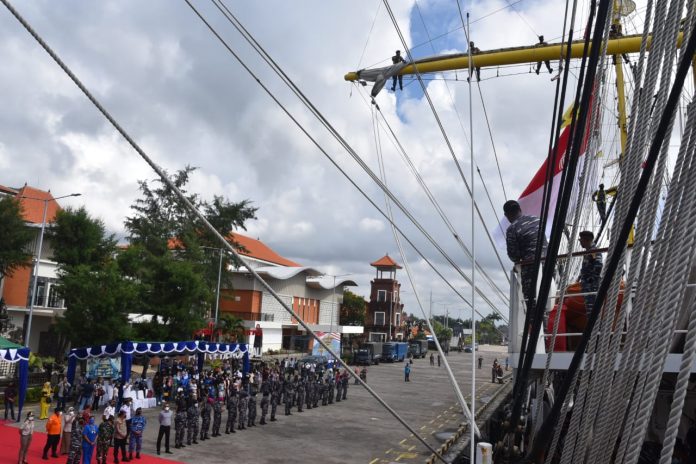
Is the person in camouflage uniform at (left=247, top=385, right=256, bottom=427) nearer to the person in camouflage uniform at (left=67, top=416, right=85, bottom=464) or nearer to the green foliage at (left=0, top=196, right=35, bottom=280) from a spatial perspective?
the person in camouflage uniform at (left=67, top=416, right=85, bottom=464)

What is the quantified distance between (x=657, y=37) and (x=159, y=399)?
854 inches

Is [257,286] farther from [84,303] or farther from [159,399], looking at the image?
[159,399]

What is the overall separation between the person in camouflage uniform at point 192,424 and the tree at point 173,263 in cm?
913

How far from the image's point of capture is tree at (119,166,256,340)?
2955cm

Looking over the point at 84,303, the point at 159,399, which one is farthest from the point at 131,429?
the point at 84,303

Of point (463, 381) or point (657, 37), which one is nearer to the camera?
point (657, 37)

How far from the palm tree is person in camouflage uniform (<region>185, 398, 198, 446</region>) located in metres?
28.5

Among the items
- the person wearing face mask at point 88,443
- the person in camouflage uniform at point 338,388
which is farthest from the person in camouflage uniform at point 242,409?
the person in camouflage uniform at point 338,388

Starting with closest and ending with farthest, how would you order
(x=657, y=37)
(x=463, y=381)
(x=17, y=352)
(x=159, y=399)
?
(x=657, y=37), (x=17, y=352), (x=159, y=399), (x=463, y=381)

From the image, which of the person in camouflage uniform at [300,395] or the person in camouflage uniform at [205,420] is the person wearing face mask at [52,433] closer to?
the person in camouflage uniform at [205,420]

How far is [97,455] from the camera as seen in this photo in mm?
12250

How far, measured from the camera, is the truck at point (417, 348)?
57775mm

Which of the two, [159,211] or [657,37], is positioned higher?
[159,211]

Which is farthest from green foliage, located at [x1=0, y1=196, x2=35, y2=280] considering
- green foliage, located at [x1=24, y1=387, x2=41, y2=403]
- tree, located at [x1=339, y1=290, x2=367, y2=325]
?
tree, located at [x1=339, y1=290, x2=367, y2=325]
